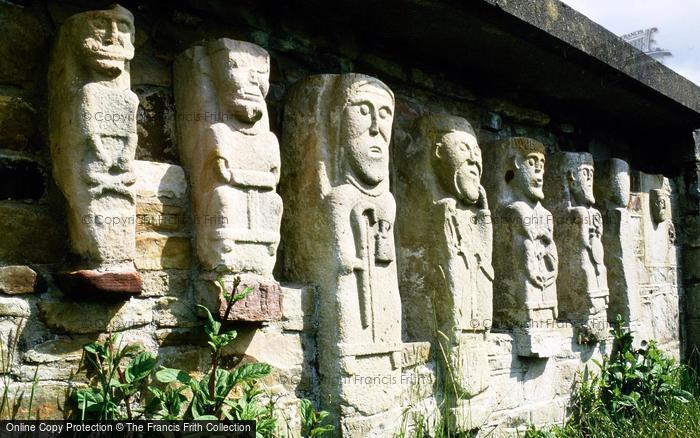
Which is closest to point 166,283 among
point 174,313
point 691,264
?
point 174,313

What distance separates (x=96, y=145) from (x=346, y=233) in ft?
3.41

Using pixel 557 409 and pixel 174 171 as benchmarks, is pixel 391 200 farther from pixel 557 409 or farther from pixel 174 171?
pixel 557 409

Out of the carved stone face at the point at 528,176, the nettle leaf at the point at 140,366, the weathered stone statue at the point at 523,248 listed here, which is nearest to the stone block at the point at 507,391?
the weathered stone statue at the point at 523,248

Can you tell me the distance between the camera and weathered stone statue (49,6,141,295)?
7.86ft

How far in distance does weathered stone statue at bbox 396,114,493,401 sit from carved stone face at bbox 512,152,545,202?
477mm

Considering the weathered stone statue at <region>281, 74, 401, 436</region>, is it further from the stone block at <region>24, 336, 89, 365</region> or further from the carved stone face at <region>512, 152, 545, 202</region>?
the carved stone face at <region>512, 152, 545, 202</region>

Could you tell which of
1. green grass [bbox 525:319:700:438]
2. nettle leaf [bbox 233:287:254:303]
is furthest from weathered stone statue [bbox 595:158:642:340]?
nettle leaf [bbox 233:287:254:303]

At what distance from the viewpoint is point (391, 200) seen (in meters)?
3.25

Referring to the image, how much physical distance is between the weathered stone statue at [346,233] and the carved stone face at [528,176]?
1145 millimetres

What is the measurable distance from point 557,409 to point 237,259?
232cm

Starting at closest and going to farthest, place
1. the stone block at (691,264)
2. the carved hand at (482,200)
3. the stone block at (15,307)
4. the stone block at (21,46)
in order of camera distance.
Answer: the stone block at (15,307), the stone block at (21,46), the carved hand at (482,200), the stone block at (691,264)

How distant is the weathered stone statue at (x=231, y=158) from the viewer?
2.68 metres

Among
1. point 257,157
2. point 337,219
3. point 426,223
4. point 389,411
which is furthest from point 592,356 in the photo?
point 257,157

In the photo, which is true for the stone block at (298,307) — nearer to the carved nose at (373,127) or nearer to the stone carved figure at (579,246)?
the carved nose at (373,127)
